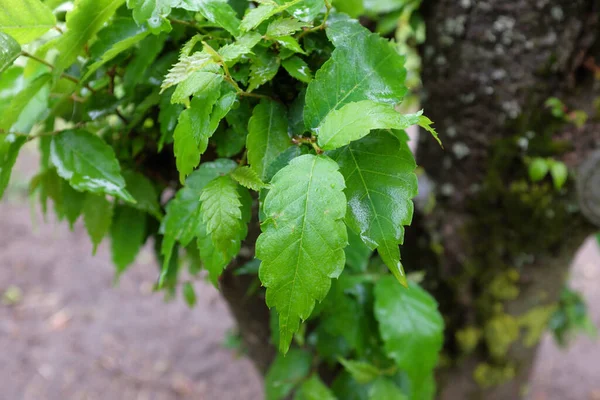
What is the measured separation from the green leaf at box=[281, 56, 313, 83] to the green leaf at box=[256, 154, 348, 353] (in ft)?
0.46

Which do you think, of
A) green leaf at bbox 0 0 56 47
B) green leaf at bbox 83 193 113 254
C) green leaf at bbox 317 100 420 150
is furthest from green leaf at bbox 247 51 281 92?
green leaf at bbox 83 193 113 254

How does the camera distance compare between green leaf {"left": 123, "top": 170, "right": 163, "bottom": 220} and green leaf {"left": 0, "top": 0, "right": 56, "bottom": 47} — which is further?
green leaf {"left": 123, "top": 170, "right": 163, "bottom": 220}

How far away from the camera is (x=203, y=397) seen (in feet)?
8.40

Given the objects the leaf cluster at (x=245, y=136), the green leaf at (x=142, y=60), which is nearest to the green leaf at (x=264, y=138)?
the leaf cluster at (x=245, y=136)

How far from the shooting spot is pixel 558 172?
1171mm

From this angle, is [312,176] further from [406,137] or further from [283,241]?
[406,137]

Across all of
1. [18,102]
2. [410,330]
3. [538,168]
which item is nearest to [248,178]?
[18,102]

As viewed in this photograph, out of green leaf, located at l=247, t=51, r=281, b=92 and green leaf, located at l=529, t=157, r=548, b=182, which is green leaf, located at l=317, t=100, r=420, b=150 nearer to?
green leaf, located at l=247, t=51, r=281, b=92

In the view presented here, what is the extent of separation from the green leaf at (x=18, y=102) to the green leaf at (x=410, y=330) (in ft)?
2.37

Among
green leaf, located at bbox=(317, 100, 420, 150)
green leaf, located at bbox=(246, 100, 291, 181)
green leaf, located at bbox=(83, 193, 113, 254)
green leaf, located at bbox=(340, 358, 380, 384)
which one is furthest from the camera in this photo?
green leaf, located at bbox=(340, 358, 380, 384)

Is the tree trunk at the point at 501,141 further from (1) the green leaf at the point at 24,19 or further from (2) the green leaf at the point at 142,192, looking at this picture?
(1) the green leaf at the point at 24,19

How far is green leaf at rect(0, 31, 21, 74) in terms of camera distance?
61 cm

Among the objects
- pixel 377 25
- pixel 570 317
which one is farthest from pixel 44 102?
pixel 570 317

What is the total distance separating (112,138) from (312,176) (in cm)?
54
